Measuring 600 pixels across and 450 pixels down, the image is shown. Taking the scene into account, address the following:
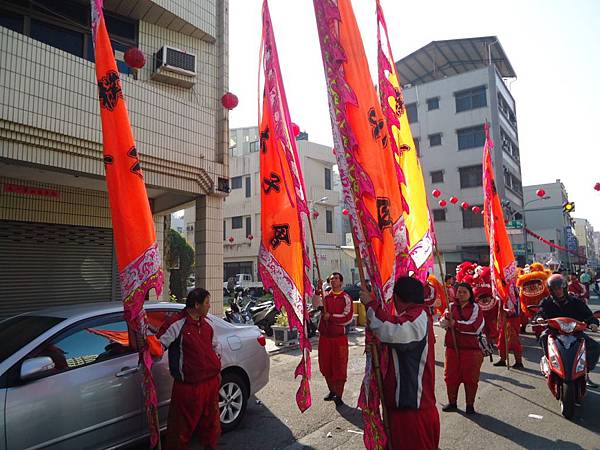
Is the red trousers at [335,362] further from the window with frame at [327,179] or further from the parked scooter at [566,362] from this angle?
the window with frame at [327,179]

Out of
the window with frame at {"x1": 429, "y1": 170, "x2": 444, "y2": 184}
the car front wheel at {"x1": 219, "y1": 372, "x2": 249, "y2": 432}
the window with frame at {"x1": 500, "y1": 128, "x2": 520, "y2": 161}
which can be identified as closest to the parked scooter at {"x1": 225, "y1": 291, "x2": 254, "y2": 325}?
the car front wheel at {"x1": 219, "y1": 372, "x2": 249, "y2": 432}

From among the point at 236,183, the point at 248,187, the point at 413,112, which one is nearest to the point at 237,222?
the point at 248,187

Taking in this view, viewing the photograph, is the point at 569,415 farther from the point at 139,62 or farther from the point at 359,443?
the point at 139,62

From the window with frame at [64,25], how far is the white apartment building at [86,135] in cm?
2

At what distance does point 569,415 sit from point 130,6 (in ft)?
34.4

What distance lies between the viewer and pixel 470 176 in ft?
99.2

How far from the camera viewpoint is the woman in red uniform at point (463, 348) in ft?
17.2

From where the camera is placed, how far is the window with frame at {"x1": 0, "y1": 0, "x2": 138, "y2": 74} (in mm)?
7695

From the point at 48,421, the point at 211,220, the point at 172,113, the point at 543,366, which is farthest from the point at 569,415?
the point at 172,113

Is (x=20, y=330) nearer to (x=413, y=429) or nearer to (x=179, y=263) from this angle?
(x=413, y=429)

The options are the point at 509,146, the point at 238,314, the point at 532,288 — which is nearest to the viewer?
the point at 532,288

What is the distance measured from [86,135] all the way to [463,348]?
23.5 feet

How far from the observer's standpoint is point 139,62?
7902mm

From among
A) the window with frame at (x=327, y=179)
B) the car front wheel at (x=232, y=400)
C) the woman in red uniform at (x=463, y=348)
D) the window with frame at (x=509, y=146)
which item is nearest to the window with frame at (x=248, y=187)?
the window with frame at (x=327, y=179)
